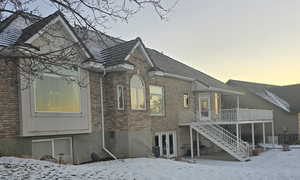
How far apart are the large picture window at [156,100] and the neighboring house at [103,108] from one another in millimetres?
66

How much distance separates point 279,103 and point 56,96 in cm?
2706

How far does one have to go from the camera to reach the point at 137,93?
16.3 m

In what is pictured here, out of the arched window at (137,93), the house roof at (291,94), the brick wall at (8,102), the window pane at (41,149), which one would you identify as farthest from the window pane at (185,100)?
the house roof at (291,94)

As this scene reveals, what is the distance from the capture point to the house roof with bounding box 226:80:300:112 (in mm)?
31891

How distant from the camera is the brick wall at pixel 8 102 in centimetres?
1065

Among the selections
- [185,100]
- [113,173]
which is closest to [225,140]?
[185,100]

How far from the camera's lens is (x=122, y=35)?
8.87m

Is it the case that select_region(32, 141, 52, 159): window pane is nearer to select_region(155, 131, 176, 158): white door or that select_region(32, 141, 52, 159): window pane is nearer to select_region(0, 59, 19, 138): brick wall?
select_region(0, 59, 19, 138): brick wall

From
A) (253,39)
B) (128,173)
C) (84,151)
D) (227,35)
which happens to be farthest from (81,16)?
(253,39)

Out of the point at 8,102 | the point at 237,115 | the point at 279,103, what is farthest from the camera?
the point at 279,103

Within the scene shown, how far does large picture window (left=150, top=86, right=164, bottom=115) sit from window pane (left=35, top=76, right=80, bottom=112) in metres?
6.55

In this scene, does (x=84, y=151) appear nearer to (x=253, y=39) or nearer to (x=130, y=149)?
(x=130, y=149)

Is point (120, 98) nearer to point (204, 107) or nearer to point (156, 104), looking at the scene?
point (156, 104)

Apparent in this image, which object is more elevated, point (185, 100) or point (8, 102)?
point (8, 102)
